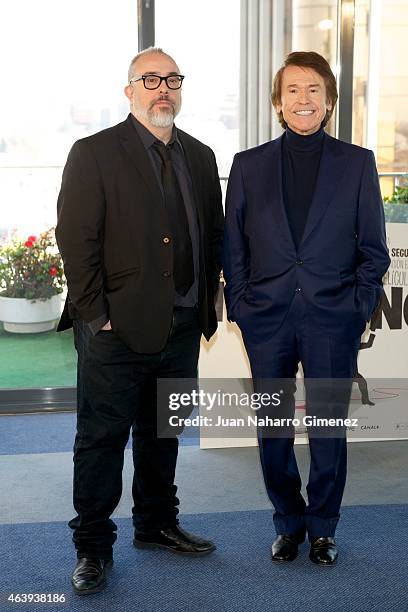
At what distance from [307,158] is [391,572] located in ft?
4.73

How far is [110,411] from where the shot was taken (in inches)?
109

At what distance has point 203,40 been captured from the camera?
479 cm

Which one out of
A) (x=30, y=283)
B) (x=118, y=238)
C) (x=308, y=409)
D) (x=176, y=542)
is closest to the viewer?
(x=118, y=238)

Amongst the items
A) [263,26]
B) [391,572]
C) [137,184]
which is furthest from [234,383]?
[263,26]

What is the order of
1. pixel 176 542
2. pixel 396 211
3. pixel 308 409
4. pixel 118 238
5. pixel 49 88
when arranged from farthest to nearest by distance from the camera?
pixel 49 88
pixel 396 211
pixel 176 542
pixel 308 409
pixel 118 238

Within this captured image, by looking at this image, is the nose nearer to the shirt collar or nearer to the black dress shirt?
the black dress shirt

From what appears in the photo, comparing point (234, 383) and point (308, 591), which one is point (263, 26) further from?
point (308, 591)

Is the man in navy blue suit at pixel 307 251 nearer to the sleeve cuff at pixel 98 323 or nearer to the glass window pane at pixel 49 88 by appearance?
the sleeve cuff at pixel 98 323

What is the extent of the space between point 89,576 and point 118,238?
111cm

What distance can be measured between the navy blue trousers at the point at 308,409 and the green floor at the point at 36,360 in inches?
88.2

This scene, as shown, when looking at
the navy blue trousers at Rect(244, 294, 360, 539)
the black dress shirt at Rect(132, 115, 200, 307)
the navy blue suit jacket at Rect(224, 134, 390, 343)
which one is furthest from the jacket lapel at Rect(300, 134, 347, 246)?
the black dress shirt at Rect(132, 115, 200, 307)

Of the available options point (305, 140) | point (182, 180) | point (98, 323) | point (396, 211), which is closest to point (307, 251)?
point (305, 140)

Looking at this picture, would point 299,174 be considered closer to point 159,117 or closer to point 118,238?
point 159,117

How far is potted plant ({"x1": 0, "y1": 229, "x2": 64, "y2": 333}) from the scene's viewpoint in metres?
4.88
